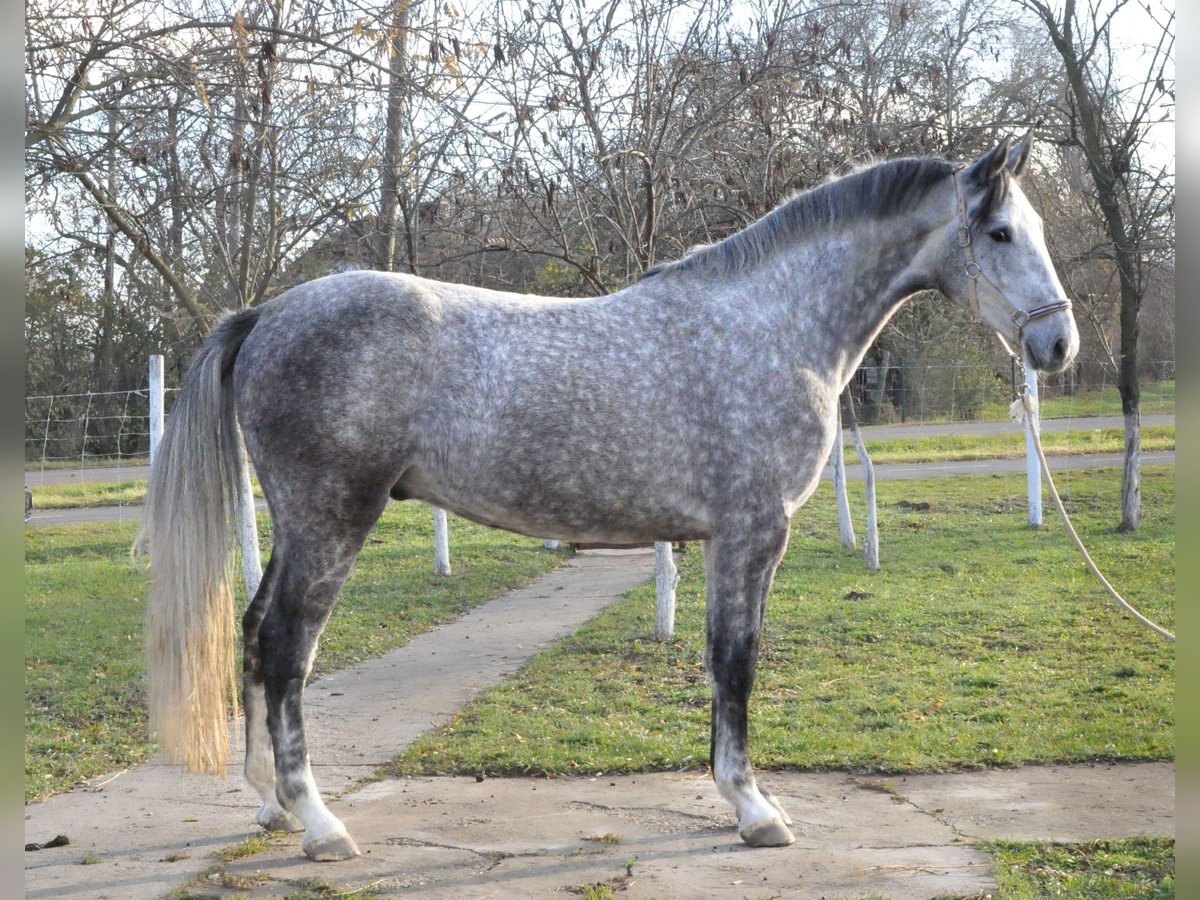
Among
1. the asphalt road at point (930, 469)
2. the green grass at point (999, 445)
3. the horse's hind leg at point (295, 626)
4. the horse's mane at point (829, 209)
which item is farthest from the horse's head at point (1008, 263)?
the green grass at point (999, 445)

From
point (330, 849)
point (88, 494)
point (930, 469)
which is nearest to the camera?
point (330, 849)

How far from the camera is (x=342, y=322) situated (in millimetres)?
3545

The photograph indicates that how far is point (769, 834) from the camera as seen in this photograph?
3.47 metres

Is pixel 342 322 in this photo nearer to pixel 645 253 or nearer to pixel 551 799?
pixel 551 799

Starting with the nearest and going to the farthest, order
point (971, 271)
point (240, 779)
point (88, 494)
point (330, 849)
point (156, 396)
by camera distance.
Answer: point (330, 849)
point (971, 271)
point (240, 779)
point (156, 396)
point (88, 494)

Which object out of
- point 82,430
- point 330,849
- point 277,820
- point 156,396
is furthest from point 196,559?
point 82,430

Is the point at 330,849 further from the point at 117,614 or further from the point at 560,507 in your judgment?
the point at 117,614

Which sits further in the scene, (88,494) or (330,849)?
(88,494)

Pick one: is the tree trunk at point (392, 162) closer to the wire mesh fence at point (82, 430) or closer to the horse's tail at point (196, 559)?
the horse's tail at point (196, 559)

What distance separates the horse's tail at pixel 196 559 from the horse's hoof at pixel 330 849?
489mm

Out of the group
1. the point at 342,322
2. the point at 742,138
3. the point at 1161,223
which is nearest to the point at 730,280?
the point at 342,322

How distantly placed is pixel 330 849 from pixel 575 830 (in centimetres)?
83

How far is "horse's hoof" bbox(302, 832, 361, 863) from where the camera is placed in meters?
3.38

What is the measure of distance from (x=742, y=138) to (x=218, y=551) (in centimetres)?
629
